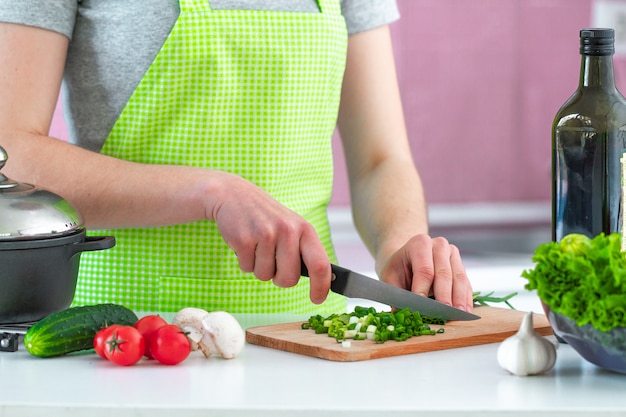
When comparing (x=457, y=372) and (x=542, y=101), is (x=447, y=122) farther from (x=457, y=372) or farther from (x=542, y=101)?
(x=457, y=372)

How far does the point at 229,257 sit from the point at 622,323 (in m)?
0.81

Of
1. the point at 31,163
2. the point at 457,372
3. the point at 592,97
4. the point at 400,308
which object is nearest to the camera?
the point at 457,372

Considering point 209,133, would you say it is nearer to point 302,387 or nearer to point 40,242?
point 40,242

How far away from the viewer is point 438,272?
56.8 inches

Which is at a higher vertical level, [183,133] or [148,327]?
[183,133]

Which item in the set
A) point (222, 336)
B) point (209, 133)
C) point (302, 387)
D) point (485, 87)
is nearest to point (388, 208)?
point (209, 133)

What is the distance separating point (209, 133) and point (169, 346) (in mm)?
611

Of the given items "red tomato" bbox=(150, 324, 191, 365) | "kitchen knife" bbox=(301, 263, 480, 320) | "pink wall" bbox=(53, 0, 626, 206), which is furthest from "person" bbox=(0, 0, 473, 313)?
"pink wall" bbox=(53, 0, 626, 206)

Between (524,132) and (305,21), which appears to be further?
(524,132)

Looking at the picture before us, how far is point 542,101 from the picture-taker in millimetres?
3416

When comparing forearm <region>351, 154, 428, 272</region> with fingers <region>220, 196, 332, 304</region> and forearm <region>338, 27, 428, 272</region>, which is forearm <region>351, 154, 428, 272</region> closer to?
forearm <region>338, 27, 428, 272</region>

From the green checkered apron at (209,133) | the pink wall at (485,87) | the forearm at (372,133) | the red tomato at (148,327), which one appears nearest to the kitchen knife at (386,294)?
the red tomato at (148,327)

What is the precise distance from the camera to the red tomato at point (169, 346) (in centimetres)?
115

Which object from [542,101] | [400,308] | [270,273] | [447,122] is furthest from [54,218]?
[542,101]
